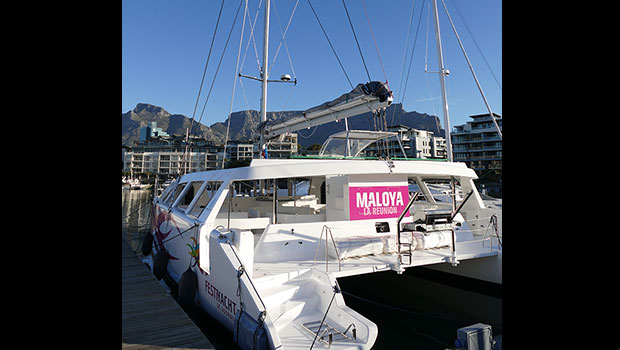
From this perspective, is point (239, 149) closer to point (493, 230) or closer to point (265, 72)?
point (265, 72)

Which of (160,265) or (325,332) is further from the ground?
(325,332)

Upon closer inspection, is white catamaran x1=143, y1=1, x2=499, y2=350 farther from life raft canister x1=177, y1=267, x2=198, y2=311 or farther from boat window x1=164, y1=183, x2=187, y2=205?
boat window x1=164, y1=183, x2=187, y2=205

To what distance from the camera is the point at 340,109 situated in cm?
678

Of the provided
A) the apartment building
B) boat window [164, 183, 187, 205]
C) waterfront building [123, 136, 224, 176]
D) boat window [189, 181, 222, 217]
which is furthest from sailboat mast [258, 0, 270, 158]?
waterfront building [123, 136, 224, 176]

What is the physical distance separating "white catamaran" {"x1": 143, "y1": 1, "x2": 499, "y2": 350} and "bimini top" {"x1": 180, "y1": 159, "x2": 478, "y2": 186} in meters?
0.01

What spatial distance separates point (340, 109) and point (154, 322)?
460cm

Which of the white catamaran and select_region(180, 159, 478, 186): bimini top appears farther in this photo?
select_region(180, 159, 478, 186): bimini top

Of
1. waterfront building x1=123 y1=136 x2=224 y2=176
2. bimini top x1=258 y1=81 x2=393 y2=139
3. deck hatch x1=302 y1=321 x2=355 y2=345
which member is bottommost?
deck hatch x1=302 y1=321 x2=355 y2=345

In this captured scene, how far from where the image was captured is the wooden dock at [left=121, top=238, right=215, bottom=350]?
4129 mm

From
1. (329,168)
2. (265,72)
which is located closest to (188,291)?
(329,168)
